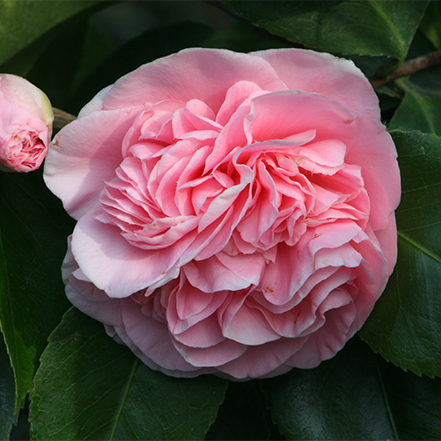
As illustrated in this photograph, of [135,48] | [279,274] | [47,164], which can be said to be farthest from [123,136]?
[135,48]

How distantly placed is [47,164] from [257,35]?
56cm

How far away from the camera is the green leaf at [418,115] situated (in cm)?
75

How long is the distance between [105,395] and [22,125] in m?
0.36

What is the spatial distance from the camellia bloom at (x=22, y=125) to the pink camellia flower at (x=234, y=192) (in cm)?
3

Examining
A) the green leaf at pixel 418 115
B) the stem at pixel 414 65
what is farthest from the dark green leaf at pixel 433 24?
the green leaf at pixel 418 115

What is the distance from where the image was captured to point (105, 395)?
0.63 m

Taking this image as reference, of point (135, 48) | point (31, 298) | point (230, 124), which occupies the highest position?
point (230, 124)

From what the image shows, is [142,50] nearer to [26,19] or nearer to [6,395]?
[26,19]

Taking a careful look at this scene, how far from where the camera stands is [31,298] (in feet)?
2.12

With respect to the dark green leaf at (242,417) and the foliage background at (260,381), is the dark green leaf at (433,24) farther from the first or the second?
the dark green leaf at (242,417)

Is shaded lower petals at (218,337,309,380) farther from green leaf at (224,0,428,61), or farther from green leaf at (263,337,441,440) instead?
green leaf at (224,0,428,61)

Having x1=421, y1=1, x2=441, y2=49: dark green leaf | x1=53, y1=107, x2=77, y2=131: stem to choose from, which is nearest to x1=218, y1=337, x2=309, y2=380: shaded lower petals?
x1=53, y1=107, x2=77, y2=131: stem

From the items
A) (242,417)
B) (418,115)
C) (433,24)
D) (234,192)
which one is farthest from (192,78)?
(433,24)

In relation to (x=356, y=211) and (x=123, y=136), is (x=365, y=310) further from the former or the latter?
(x=123, y=136)
